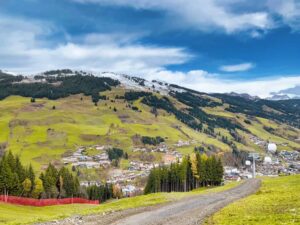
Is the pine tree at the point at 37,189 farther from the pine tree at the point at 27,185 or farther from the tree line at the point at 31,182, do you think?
the pine tree at the point at 27,185

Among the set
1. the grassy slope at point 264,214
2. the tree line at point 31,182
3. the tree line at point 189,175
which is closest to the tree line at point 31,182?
the tree line at point 31,182

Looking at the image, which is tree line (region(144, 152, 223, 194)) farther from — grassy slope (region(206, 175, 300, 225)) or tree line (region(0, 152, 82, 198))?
grassy slope (region(206, 175, 300, 225))

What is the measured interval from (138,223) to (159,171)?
471 feet

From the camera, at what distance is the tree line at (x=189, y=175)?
162500 millimetres

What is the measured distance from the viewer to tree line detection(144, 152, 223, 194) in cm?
16250

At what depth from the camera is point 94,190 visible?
655 ft

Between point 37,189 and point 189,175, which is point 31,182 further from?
point 189,175

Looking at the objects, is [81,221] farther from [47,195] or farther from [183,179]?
[183,179]

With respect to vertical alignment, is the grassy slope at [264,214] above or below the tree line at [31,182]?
above

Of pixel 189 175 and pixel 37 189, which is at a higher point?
pixel 189 175

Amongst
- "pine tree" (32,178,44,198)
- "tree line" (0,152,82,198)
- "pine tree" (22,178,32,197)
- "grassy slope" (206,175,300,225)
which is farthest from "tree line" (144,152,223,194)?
"grassy slope" (206,175,300,225)

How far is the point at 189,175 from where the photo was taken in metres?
171

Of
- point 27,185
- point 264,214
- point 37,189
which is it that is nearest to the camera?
point 264,214

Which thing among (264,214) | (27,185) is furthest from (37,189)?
(264,214)
